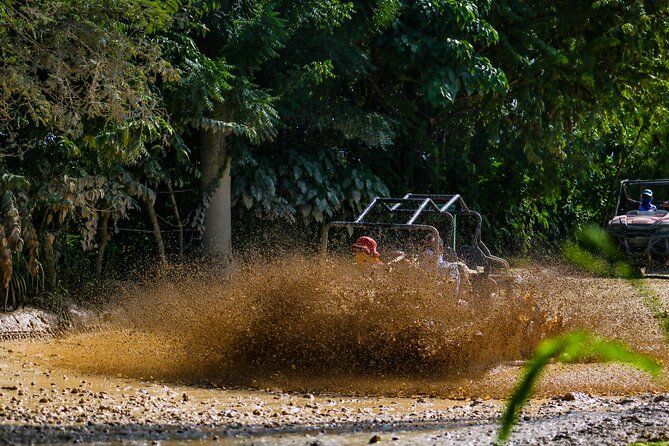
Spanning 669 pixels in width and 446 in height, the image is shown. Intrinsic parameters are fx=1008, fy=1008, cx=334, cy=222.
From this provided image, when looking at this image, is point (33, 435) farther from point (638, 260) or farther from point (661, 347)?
point (638, 260)

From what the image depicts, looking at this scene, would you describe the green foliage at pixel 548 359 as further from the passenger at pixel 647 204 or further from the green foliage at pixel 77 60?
the passenger at pixel 647 204

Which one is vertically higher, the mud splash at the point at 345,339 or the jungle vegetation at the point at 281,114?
the jungle vegetation at the point at 281,114

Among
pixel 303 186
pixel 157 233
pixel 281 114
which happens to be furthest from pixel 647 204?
pixel 157 233

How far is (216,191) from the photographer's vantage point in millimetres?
13211

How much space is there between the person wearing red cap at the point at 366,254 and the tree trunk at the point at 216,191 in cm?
386

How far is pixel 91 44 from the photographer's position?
32.2ft

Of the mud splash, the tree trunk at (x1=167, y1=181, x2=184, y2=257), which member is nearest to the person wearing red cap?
the mud splash

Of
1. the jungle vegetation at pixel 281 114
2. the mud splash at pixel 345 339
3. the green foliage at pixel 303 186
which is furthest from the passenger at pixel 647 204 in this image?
the mud splash at pixel 345 339

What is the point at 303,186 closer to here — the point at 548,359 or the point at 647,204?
the point at 647,204

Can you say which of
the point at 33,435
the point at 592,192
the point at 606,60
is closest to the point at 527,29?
the point at 606,60

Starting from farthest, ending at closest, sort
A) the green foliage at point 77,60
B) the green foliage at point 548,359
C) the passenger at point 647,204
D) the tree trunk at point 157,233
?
the passenger at point 647,204
the tree trunk at point 157,233
the green foliage at point 77,60
the green foliage at point 548,359

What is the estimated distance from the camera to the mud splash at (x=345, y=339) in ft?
26.8

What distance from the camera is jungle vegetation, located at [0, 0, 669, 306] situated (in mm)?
10164

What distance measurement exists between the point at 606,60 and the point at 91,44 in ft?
31.8
